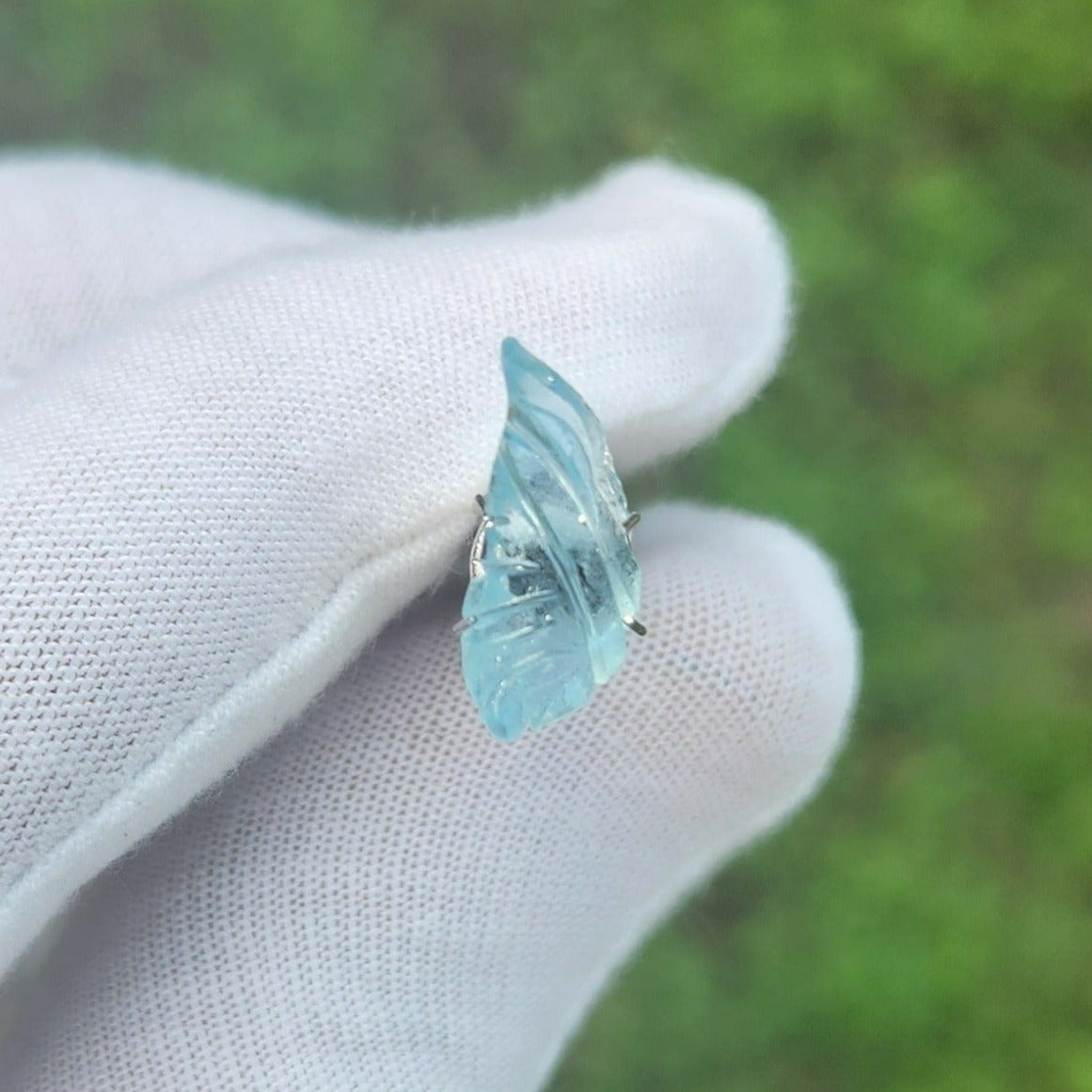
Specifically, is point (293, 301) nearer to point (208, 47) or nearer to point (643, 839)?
point (643, 839)

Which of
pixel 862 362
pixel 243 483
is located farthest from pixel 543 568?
pixel 862 362

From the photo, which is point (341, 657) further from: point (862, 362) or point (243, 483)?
point (862, 362)

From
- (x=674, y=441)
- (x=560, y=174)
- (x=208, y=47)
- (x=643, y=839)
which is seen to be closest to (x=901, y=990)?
(x=643, y=839)

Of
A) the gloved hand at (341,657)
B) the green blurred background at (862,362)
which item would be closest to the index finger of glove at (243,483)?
the gloved hand at (341,657)

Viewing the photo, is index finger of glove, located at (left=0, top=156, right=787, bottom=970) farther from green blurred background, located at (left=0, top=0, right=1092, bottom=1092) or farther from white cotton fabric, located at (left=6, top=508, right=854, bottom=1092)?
green blurred background, located at (left=0, top=0, right=1092, bottom=1092)

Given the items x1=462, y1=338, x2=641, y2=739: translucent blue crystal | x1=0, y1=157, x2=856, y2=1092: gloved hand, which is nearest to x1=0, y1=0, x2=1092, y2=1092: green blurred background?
x1=0, y1=157, x2=856, y2=1092: gloved hand
